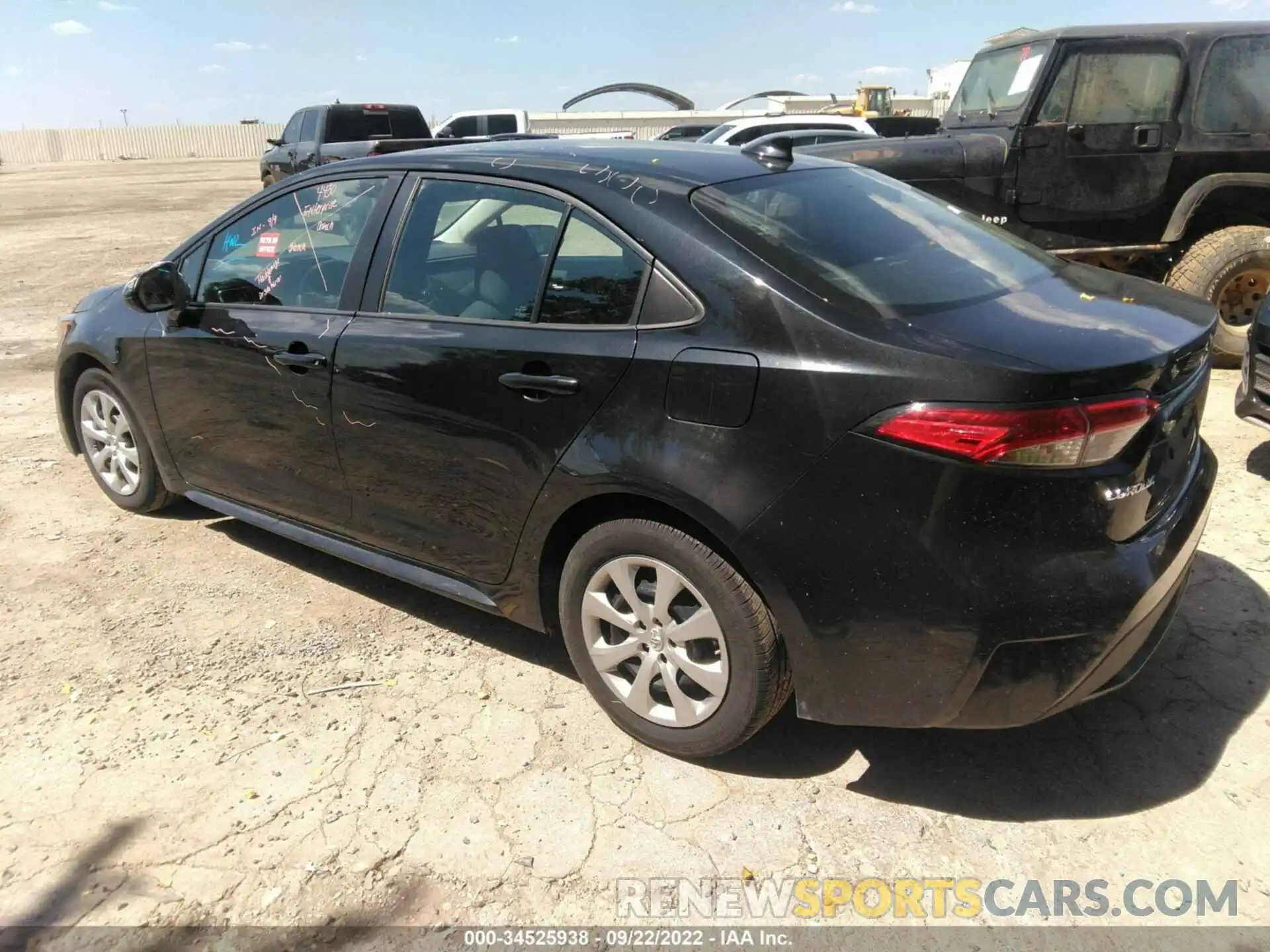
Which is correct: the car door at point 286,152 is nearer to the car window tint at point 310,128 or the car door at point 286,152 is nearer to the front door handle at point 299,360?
the car window tint at point 310,128

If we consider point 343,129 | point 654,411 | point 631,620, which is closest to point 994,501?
point 654,411

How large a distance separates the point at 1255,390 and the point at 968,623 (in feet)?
10.4

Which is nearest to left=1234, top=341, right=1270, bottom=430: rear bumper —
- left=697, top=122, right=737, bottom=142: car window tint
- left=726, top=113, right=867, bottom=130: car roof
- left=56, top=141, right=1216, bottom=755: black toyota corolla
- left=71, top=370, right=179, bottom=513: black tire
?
left=56, top=141, right=1216, bottom=755: black toyota corolla

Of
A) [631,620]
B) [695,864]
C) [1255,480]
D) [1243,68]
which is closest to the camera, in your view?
[695,864]

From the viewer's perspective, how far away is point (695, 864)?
2486mm

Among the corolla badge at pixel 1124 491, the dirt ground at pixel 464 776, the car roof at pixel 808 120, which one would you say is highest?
the car roof at pixel 808 120

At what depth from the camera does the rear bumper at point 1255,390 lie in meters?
4.45

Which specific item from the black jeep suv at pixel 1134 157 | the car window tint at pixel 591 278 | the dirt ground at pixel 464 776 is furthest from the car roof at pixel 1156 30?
the car window tint at pixel 591 278

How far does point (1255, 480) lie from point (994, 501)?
10.9ft

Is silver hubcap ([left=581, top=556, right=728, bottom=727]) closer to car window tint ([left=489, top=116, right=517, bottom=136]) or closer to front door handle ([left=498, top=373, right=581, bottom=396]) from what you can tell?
front door handle ([left=498, top=373, right=581, bottom=396])

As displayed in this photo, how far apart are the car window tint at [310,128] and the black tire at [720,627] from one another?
16.7 meters

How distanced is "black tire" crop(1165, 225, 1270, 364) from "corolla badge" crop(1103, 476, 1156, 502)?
4886 millimetres

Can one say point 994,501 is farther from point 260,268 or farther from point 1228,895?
point 260,268

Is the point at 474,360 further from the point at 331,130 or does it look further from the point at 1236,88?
the point at 331,130
